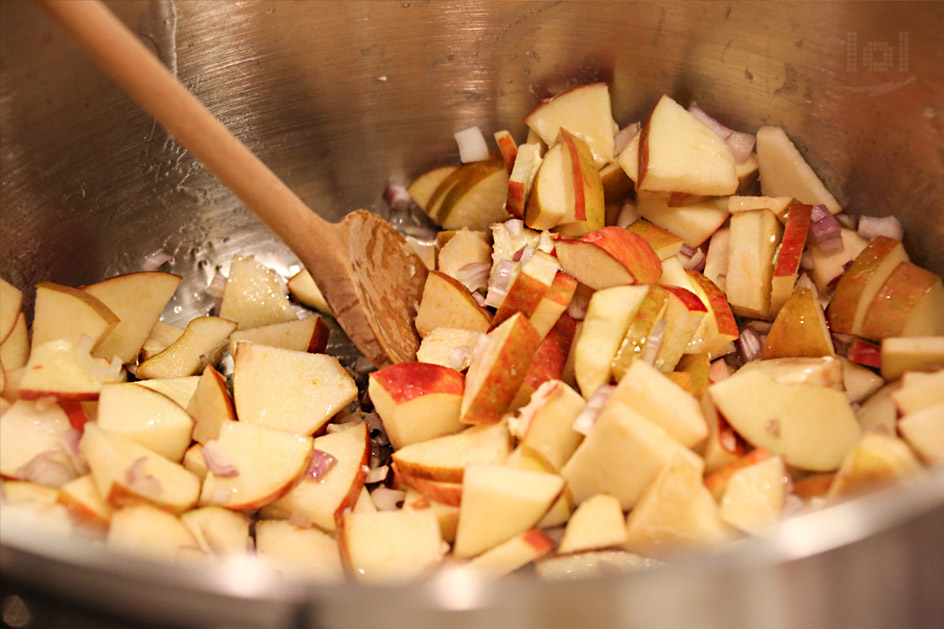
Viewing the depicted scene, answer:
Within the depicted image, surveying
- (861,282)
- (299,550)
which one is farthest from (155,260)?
(861,282)

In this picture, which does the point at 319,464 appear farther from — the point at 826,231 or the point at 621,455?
the point at 826,231

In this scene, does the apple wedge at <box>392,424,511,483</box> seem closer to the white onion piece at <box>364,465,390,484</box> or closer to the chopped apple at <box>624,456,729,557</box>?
the white onion piece at <box>364,465,390,484</box>

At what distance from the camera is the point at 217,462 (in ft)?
4.24

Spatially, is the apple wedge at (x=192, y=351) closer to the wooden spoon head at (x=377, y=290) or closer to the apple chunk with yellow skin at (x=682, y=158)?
the wooden spoon head at (x=377, y=290)

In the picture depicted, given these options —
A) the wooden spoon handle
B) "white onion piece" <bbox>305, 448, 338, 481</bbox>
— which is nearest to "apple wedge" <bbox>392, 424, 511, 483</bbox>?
"white onion piece" <bbox>305, 448, 338, 481</bbox>

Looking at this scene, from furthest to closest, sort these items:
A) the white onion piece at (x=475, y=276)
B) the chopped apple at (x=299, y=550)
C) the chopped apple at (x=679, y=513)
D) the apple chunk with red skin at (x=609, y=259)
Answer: the white onion piece at (x=475, y=276)
the apple chunk with red skin at (x=609, y=259)
the chopped apple at (x=299, y=550)
the chopped apple at (x=679, y=513)

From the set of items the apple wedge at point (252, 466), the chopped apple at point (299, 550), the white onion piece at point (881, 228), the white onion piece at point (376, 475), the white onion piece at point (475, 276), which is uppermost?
the white onion piece at point (881, 228)

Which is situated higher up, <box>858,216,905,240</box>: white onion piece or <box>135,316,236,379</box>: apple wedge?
<box>858,216,905,240</box>: white onion piece

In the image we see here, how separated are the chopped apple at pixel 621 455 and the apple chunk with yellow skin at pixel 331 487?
39 cm

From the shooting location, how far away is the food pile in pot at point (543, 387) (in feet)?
3.94

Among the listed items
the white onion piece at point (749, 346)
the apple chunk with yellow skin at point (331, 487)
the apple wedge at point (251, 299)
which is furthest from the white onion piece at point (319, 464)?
the white onion piece at point (749, 346)

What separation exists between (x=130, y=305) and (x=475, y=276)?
2.51 ft

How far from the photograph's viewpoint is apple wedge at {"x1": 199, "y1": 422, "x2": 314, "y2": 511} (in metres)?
1.29

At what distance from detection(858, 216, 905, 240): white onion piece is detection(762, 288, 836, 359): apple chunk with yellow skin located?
0.24 metres
